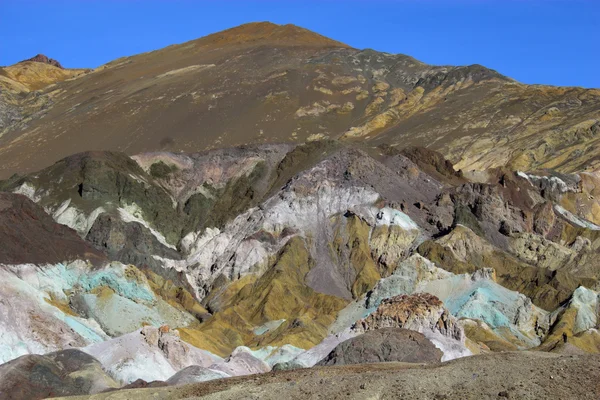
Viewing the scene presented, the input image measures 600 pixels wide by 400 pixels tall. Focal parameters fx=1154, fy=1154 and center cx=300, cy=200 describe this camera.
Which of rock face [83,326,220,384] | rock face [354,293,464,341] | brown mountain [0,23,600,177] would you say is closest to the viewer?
rock face [83,326,220,384]

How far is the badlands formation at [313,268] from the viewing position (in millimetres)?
56031

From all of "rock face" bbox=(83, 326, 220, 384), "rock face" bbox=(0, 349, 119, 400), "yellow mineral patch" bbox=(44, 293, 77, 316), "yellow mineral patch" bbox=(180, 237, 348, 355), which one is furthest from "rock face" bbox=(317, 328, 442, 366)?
"yellow mineral patch" bbox=(44, 293, 77, 316)

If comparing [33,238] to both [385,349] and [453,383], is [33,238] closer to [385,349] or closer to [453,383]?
[385,349]

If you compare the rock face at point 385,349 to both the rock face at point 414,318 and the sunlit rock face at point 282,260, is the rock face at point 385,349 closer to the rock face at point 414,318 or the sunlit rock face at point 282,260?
the sunlit rock face at point 282,260

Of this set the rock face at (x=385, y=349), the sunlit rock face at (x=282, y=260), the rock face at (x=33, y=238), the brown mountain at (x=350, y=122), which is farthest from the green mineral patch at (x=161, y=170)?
the rock face at (x=385, y=349)

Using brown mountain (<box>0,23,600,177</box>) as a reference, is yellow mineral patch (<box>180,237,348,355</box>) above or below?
below

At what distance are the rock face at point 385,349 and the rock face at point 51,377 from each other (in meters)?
12.5

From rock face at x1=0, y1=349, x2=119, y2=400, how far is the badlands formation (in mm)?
140

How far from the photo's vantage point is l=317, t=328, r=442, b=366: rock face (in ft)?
205

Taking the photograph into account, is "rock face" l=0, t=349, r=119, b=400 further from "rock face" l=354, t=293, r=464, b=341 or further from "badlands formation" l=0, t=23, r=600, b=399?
"rock face" l=354, t=293, r=464, b=341

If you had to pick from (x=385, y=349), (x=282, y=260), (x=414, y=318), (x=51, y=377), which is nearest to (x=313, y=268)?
(x=282, y=260)

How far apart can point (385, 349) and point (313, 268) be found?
42.3 m

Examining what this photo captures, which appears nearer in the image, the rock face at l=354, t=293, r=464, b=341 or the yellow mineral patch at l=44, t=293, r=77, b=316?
the rock face at l=354, t=293, r=464, b=341

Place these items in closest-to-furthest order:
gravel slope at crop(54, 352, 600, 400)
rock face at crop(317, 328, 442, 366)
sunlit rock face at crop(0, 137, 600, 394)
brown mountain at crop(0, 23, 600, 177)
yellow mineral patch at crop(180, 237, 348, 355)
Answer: gravel slope at crop(54, 352, 600, 400) → rock face at crop(317, 328, 442, 366) → sunlit rock face at crop(0, 137, 600, 394) → yellow mineral patch at crop(180, 237, 348, 355) → brown mountain at crop(0, 23, 600, 177)
